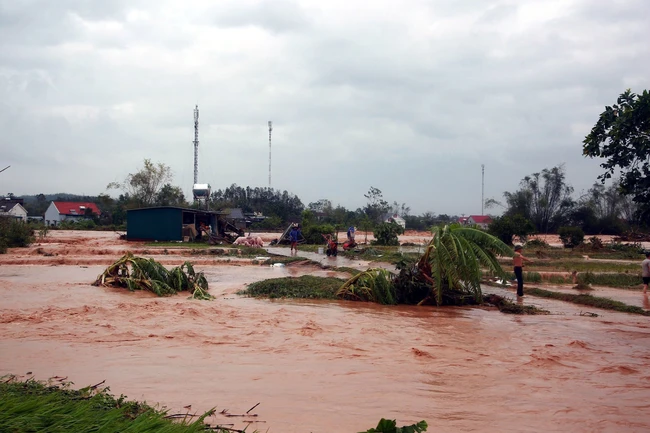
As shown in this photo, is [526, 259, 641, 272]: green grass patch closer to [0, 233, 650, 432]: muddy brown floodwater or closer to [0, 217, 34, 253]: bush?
[0, 233, 650, 432]: muddy brown floodwater

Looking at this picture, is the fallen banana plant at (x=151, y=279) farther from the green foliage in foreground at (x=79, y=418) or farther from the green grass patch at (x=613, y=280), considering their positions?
the green grass patch at (x=613, y=280)

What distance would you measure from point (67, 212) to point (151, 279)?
7268cm

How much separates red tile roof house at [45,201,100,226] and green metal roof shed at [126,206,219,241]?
44862mm

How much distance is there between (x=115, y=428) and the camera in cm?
410

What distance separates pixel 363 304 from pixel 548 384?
7.34 metres

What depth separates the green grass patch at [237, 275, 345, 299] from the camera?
50.9 feet

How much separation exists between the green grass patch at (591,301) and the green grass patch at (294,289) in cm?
667

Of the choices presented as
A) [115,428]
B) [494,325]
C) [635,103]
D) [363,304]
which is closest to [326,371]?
[115,428]

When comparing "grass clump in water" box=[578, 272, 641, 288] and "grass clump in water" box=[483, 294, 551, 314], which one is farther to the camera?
"grass clump in water" box=[578, 272, 641, 288]

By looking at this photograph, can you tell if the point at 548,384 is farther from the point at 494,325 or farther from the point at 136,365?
the point at 136,365

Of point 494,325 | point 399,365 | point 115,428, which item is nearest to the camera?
point 115,428

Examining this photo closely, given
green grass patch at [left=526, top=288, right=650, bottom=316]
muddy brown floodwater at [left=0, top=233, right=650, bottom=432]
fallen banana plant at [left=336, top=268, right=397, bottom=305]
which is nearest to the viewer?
muddy brown floodwater at [left=0, top=233, right=650, bottom=432]

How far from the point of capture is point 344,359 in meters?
8.64

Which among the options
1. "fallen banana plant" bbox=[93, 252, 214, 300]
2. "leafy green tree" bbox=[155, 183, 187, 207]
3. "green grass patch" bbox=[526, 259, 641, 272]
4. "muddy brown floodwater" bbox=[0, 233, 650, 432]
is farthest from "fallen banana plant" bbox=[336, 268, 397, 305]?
"leafy green tree" bbox=[155, 183, 187, 207]
